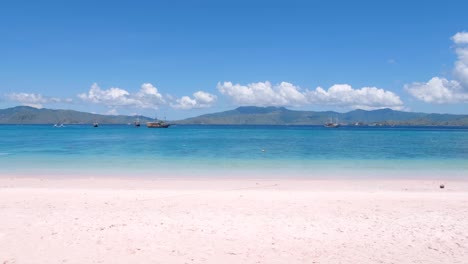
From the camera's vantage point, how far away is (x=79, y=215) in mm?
10750

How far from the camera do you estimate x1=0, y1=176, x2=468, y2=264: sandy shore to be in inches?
304

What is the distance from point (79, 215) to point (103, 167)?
55.9ft

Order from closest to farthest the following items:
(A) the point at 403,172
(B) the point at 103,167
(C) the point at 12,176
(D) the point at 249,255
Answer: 1. (D) the point at 249,255
2. (C) the point at 12,176
3. (A) the point at 403,172
4. (B) the point at 103,167

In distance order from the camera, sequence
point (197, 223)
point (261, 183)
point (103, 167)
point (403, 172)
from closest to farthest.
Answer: point (197, 223)
point (261, 183)
point (403, 172)
point (103, 167)

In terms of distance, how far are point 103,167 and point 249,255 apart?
70.5 ft

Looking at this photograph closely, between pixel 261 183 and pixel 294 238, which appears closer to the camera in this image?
pixel 294 238

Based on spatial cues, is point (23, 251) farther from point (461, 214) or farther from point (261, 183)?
point (261, 183)

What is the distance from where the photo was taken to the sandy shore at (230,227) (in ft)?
25.3

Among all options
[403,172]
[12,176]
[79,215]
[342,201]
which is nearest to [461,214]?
[342,201]

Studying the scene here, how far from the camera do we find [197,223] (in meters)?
9.96

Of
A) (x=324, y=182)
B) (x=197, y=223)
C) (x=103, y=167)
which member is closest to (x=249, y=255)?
(x=197, y=223)

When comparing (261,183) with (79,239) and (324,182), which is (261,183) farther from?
(79,239)

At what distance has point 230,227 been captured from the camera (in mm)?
9633

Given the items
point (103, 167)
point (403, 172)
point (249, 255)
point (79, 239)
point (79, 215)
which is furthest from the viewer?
point (103, 167)
